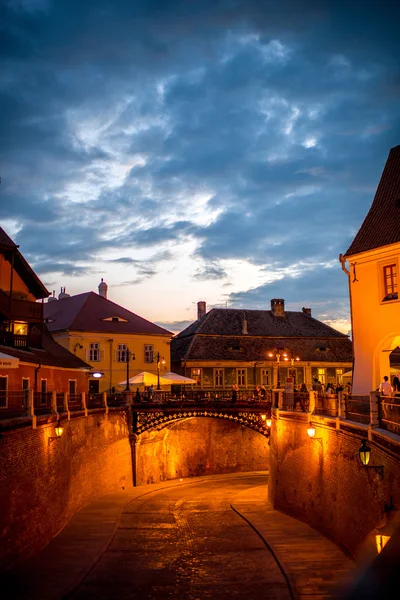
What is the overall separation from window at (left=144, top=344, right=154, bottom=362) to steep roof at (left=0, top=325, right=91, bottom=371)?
1460cm

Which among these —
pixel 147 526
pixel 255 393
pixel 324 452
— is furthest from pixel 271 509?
pixel 255 393

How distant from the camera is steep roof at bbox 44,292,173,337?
175 ft

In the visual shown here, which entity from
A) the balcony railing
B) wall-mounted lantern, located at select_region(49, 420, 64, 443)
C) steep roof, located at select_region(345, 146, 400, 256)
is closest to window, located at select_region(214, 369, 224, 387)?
the balcony railing

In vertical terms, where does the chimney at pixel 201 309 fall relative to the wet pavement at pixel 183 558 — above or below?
above

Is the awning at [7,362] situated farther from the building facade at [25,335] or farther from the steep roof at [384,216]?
the steep roof at [384,216]

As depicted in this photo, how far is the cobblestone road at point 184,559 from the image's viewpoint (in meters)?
18.1

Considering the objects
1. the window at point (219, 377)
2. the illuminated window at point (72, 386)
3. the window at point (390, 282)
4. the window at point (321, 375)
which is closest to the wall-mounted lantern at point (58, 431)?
the window at point (390, 282)

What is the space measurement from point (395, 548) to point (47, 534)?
20496 mm

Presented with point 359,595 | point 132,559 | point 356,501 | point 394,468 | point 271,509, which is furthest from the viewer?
point 271,509

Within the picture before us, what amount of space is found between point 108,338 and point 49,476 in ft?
100

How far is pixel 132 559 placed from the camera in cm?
2208

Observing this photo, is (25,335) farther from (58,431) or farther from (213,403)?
(213,403)

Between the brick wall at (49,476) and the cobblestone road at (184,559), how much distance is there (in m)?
2.17

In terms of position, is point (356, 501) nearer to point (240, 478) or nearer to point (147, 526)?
point (147, 526)
